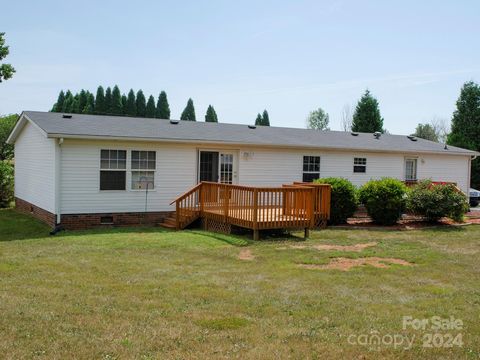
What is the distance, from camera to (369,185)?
1559 centimetres

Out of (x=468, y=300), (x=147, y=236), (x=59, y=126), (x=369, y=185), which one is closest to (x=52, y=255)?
(x=147, y=236)

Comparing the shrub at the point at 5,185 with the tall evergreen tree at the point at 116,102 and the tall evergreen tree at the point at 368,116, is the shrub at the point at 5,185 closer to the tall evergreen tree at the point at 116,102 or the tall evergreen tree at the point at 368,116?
the tall evergreen tree at the point at 368,116

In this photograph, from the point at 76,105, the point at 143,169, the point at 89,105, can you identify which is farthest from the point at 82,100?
the point at 143,169

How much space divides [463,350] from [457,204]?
1147cm

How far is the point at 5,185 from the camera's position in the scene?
2150cm

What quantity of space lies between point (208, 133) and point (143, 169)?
9.85 ft

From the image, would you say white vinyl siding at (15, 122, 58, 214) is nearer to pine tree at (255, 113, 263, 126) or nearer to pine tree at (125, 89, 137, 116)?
pine tree at (125, 89, 137, 116)

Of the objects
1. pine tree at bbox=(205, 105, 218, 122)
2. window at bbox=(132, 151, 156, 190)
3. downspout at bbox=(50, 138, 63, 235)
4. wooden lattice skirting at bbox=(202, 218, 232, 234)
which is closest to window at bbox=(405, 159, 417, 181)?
wooden lattice skirting at bbox=(202, 218, 232, 234)

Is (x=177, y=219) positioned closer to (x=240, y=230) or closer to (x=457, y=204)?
(x=240, y=230)

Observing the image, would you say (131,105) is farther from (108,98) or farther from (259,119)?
(259,119)

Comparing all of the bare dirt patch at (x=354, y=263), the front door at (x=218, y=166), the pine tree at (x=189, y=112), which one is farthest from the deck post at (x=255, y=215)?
the pine tree at (x=189, y=112)

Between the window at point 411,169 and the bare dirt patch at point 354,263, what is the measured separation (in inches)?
460

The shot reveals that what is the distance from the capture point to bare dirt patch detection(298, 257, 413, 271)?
888 cm

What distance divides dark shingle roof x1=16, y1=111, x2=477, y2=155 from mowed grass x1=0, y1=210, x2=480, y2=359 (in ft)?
14.3
